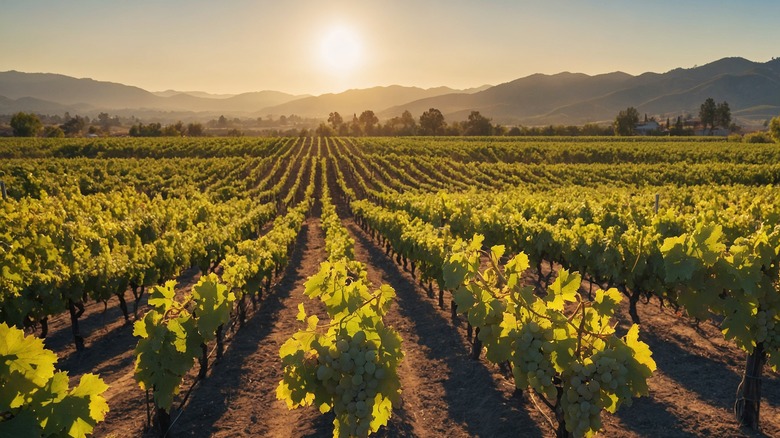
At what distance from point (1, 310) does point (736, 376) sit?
41.7ft

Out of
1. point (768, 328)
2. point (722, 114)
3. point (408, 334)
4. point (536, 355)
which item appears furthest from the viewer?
point (722, 114)

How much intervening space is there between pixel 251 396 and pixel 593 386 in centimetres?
576

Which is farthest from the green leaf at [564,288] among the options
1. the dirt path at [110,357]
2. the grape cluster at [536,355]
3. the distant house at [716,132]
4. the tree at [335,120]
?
the tree at [335,120]

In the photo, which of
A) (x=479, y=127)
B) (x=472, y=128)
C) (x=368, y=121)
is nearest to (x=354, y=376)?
(x=472, y=128)

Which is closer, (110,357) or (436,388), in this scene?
(436,388)

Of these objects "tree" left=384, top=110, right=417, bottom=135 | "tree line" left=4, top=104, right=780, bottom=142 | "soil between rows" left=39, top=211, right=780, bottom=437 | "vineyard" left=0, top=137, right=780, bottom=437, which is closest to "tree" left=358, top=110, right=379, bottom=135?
"tree line" left=4, top=104, right=780, bottom=142

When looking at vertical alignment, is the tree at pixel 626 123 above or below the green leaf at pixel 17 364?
above

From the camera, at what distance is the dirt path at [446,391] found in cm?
675

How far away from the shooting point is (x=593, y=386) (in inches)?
158

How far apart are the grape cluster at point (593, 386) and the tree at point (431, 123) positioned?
109976 mm

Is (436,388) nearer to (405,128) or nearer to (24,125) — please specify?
(24,125)

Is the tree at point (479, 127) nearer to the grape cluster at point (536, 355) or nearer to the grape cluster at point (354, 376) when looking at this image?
the grape cluster at point (536, 355)

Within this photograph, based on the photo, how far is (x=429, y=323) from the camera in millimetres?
11188

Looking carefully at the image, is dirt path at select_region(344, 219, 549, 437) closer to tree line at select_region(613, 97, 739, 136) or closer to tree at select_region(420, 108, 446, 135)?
tree line at select_region(613, 97, 739, 136)
